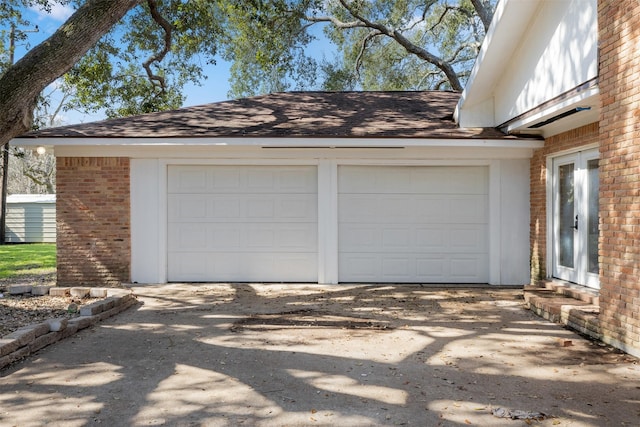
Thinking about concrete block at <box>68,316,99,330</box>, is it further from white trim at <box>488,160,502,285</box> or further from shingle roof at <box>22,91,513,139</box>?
white trim at <box>488,160,502,285</box>

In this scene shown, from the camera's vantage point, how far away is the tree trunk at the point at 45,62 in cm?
595

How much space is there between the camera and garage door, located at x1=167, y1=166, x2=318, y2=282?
Answer: 998 cm

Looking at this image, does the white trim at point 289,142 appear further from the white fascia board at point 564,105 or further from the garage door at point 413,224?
the garage door at point 413,224

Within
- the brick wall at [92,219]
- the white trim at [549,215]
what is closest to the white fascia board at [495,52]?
the white trim at [549,215]

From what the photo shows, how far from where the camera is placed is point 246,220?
10.0m

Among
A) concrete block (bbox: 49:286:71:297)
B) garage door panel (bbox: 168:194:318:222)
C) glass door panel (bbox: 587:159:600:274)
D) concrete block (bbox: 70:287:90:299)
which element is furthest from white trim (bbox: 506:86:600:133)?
concrete block (bbox: 49:286:71:297)

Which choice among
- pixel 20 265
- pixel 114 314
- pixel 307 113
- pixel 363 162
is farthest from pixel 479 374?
pixel 20 265

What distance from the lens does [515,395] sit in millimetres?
4109

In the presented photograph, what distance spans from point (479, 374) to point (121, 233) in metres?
7.36

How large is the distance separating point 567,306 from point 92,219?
26.7ft

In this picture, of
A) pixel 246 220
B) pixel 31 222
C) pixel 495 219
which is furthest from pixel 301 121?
pixel 31 222

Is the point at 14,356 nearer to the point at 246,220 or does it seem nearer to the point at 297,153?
the point at 246,220

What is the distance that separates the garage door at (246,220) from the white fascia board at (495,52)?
3241mm

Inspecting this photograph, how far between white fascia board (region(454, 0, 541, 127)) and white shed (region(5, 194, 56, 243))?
20.6 metres
